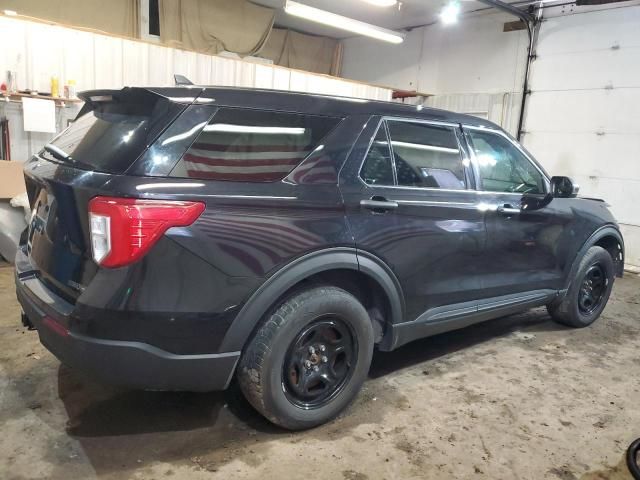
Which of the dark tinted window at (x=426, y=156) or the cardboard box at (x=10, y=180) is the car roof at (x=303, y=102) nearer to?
the dark tinted window at (x=426, y=156)

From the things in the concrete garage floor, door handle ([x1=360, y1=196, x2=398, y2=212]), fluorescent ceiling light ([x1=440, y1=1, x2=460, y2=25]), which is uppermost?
fluorescent ceiling light ([x1=440, y1=1, x2=460, y2=25])

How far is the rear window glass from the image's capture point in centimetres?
197

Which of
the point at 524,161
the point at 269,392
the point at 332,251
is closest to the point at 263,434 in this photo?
the point at 269,392

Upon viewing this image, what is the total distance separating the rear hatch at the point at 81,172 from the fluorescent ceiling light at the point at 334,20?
579 centimetres

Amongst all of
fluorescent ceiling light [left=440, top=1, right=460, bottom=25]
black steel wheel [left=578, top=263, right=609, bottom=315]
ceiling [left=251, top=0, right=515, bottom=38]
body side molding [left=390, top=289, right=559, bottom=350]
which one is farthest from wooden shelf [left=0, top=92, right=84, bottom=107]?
fluorescent ceiling light [left=440, top=1, right=460, bottom=25]

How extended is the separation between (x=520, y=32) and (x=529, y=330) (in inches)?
245

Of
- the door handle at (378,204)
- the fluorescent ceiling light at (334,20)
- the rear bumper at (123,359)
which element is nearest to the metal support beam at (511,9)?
the fluorescent ceiling light at (334,20)

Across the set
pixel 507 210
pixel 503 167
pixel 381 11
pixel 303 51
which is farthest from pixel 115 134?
pixel 303 51

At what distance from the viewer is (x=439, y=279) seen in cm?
283

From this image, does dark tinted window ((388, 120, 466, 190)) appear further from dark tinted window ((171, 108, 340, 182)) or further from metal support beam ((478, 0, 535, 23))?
metal support beam ((478, 0, 535, 23))

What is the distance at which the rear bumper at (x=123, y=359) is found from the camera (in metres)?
1.90

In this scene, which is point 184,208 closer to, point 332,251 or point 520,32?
point 332,251

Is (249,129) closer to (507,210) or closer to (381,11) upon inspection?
(507,210)

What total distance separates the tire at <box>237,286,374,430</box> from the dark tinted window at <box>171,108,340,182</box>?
2.00ft
